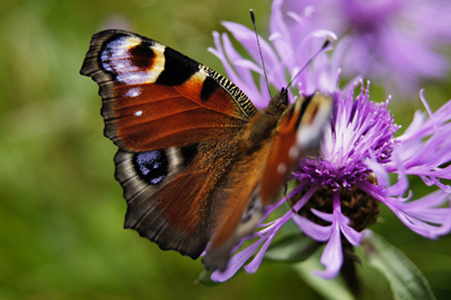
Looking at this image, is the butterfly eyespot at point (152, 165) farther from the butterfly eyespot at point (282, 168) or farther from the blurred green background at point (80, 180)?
the blurred green background at point (80, 180)

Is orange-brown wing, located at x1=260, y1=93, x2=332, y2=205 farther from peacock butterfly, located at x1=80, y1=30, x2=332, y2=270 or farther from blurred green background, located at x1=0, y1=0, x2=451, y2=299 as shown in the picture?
blurred green background, located at x1=0, y1=0, x2=451, y2=299

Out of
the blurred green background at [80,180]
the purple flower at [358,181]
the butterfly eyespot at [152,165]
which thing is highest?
the purple flower at [358,181]

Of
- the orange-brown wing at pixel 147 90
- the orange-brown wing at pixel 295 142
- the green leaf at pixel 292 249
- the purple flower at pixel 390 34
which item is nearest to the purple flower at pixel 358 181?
the green leaf at pixel 292 249

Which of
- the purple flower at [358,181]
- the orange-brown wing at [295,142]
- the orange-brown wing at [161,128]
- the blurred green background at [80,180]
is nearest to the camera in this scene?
the orange-brown wing at [295,142]

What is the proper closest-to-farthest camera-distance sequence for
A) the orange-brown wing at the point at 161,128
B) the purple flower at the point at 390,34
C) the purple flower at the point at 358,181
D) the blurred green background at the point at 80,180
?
the purple flower at the point at 358,181, the orange-brown wing at the point at 161,128, the blurred green background at the point at 80,180, the purple flower at the point at 390,34

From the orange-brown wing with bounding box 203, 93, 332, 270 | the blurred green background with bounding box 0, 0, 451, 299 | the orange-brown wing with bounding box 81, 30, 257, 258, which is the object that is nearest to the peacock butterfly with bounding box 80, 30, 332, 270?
the orange-brown wing with bounding box 81, 30, 257, 258

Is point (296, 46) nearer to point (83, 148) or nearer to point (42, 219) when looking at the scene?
point (83, 148)

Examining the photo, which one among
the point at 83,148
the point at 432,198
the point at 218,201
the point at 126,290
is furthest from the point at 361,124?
the point at 83,148
